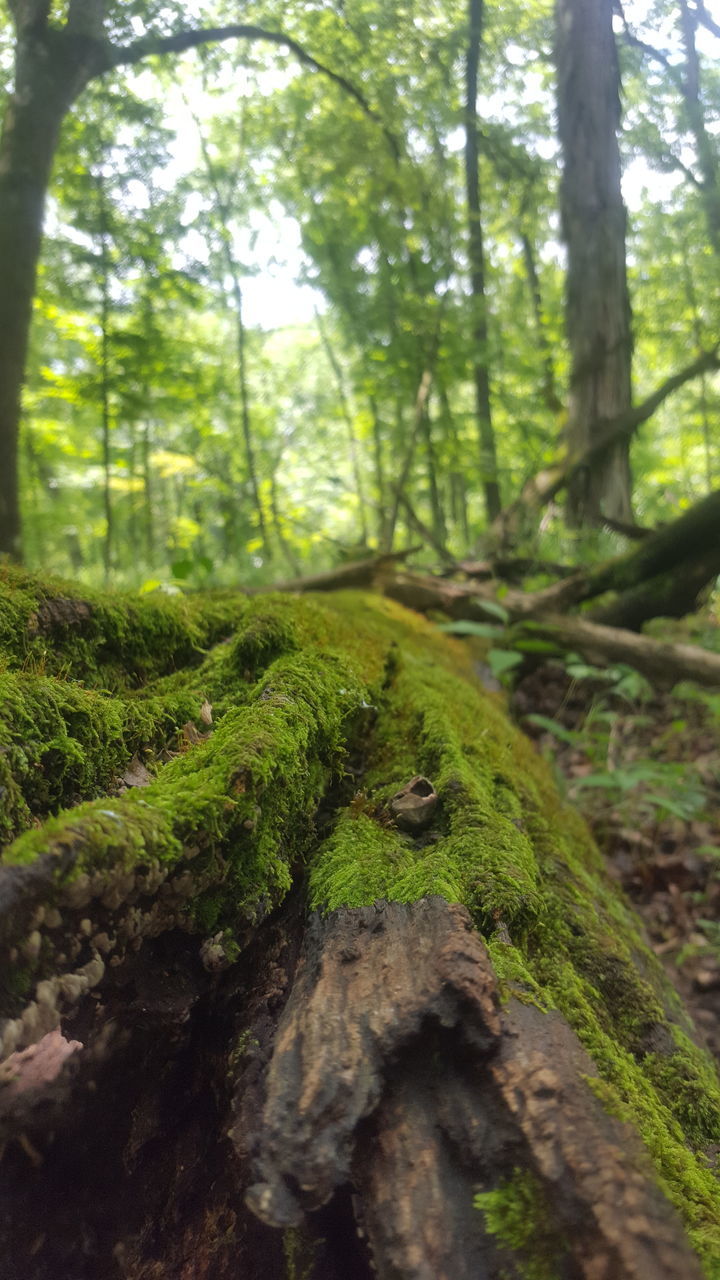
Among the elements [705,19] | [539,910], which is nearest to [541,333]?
[705,19]

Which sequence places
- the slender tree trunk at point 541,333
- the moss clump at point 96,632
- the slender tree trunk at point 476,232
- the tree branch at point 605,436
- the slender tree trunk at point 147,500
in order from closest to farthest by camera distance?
the moss clump at point 96,632
the tree branch at point 605,436
the slender tree trunk at point 476,232
the slender tree trunk at point 541,333
the slender tree trunk at point 147,500

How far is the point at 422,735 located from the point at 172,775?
3.25 feet

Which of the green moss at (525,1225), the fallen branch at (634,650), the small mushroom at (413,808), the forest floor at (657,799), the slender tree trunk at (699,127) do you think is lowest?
the forest floor at (657,799)

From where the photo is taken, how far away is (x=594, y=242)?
6375 mm

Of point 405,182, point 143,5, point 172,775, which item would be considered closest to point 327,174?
point 405,182

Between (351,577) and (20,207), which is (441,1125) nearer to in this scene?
(351,577)

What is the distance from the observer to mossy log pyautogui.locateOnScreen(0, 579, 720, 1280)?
0.97 m

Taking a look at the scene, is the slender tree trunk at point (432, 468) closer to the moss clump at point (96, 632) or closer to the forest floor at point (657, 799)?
the forest floor at point (657, 799)

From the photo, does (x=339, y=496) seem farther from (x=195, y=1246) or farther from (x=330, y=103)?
(x=195, y=1246)

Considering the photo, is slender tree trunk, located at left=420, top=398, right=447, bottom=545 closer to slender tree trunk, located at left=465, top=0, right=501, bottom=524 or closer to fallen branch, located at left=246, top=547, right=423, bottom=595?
slender tree trunk, located at left=465, top=0, right=501, bottom=524

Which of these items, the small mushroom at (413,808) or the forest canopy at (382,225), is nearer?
the small mushroom at (413,808)

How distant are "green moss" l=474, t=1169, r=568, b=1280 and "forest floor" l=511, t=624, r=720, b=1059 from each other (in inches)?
80.3

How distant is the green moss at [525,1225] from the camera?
2.87ft

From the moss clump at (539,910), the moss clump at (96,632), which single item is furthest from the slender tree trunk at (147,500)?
the moss clump at (539,910)
